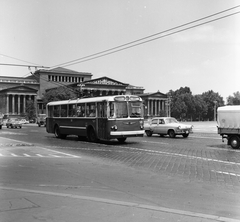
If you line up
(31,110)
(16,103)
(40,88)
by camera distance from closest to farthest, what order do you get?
(31,110) < (16,103) < (40,88)

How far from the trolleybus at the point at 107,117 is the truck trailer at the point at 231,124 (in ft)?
15.8

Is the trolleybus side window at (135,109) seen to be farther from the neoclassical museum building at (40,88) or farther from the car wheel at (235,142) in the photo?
the neoclassical museum building at (40,88)

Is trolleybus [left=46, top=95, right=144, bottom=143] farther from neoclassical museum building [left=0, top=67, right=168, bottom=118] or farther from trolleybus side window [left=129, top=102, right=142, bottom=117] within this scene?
neoclassical museum building [left=0, top=67, right=168, bottom=118]

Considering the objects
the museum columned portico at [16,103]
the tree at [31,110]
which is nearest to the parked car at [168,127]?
the tree at [31,110]

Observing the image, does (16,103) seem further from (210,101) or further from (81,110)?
(81,110)

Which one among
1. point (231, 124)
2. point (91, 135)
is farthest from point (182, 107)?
point (231, 124)

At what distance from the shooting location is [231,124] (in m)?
17.5

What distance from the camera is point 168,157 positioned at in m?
13.6

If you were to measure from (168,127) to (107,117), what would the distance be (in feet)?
29.1

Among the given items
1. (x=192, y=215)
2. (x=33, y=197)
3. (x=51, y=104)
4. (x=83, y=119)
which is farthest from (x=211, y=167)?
(x=51, y=104)

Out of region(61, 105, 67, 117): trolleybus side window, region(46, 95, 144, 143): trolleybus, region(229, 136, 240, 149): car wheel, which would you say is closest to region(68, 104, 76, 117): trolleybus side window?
region(46, 95, 144, 143): trolleybus

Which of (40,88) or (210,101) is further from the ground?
(40,88)

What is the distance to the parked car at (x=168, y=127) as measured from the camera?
1045 inches

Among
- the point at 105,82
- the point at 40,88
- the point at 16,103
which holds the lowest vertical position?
the point at 16,103
